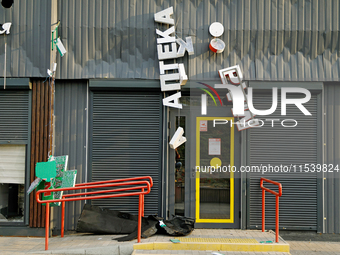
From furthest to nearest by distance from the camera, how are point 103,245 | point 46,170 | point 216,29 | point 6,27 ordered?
point 216,29 → point 6,27 → point 46,170 → point 103,245

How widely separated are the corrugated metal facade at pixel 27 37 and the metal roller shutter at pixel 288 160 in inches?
175

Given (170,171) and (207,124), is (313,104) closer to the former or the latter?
(207,124)

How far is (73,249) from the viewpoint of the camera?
525 centimetres

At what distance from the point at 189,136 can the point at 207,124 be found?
45 cm

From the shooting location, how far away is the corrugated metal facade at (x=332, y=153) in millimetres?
6527

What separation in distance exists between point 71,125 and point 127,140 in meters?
1.17

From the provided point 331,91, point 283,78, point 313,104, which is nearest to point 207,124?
point 283,78

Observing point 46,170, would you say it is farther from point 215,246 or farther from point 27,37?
point 215,246

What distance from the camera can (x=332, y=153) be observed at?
6609mm

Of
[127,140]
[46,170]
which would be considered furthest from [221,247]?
[46,170]

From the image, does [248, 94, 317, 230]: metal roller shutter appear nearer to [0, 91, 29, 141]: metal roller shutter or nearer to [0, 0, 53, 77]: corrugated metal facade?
[0, 0, 53, 77]: corrugated metal facade

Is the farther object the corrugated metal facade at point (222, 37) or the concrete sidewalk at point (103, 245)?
the corrugated metal facade at point (222, 37)

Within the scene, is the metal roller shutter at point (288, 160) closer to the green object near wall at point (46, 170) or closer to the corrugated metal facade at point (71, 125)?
the corrugated metal facade at point (71, 125)

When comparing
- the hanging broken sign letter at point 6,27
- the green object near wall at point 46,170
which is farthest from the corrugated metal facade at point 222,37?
the green object near wall at point 46,170
